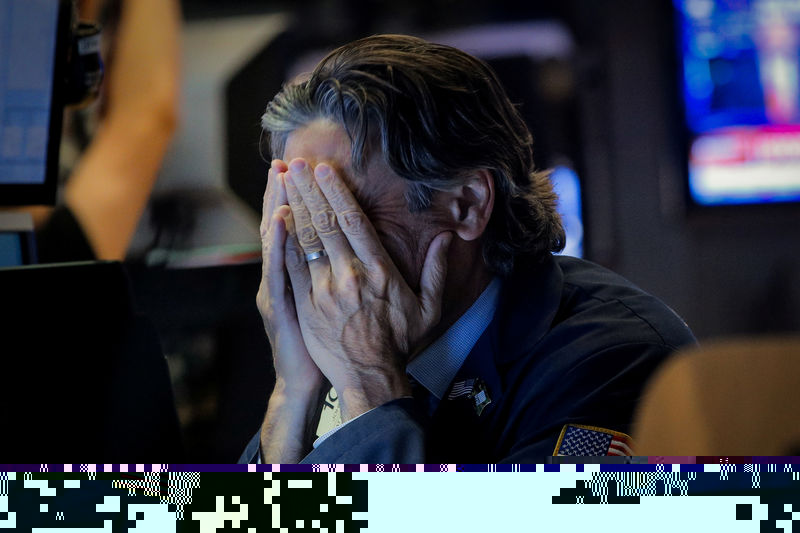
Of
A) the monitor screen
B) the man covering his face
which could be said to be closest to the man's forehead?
the man covering his face

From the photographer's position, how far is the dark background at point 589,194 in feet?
2.41

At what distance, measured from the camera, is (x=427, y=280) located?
801 mm

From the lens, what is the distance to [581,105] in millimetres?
778

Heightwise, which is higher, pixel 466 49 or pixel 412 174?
pixel 466 49

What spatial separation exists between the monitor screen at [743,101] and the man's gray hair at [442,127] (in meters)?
0.14

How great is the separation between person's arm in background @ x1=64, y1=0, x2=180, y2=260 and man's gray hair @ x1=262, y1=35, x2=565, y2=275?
23cm

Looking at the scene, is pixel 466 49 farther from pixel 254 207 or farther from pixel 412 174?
pixel 254 207

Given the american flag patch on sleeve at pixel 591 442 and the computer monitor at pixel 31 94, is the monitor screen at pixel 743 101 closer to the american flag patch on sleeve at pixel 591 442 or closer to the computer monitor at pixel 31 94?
the american flag patch on sleeve at pixel 591 442

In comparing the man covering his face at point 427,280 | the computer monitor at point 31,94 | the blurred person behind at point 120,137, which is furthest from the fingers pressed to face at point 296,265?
the computer monitor at point 31,94

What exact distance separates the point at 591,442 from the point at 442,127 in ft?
1.03

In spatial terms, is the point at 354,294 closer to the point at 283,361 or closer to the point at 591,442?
the point at 283,361

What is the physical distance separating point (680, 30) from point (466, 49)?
0.19m

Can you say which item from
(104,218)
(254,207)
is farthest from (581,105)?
(104,218)

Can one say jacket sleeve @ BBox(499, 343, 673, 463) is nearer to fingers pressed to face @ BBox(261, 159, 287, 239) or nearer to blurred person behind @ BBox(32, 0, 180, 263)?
fingers pressed to face @ BBox(261, 159, 287, 239)
